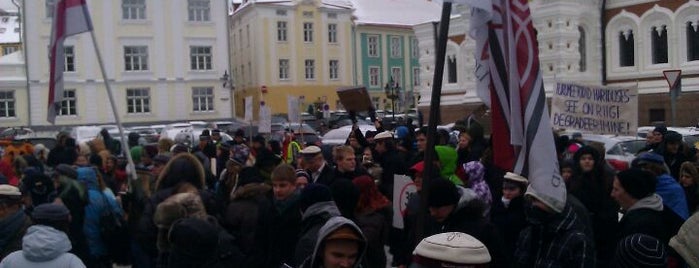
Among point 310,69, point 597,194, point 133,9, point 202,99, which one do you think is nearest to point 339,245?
point 597,194

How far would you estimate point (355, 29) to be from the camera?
59.7 metres

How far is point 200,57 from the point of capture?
46.2 metres

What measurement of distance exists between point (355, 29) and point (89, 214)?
176 ft

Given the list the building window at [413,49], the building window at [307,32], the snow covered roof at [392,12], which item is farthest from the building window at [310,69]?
the building window at [413,49]

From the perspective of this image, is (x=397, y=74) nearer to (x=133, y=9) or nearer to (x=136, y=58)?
(x=136, y=58)

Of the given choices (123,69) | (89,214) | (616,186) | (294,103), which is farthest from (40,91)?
(616,186)

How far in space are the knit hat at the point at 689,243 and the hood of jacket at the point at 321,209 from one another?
6.71 feet

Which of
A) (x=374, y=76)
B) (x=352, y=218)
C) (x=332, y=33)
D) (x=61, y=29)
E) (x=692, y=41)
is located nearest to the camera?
(x=352, y=218)

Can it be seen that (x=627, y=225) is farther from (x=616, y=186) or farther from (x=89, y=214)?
(x=89, y=214)

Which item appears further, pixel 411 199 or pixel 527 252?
pixel 411 199

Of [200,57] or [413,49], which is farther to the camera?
[413,49]

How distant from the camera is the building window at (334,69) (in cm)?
5656

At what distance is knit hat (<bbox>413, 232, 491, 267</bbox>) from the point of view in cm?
295

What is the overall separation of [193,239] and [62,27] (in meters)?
6.60
